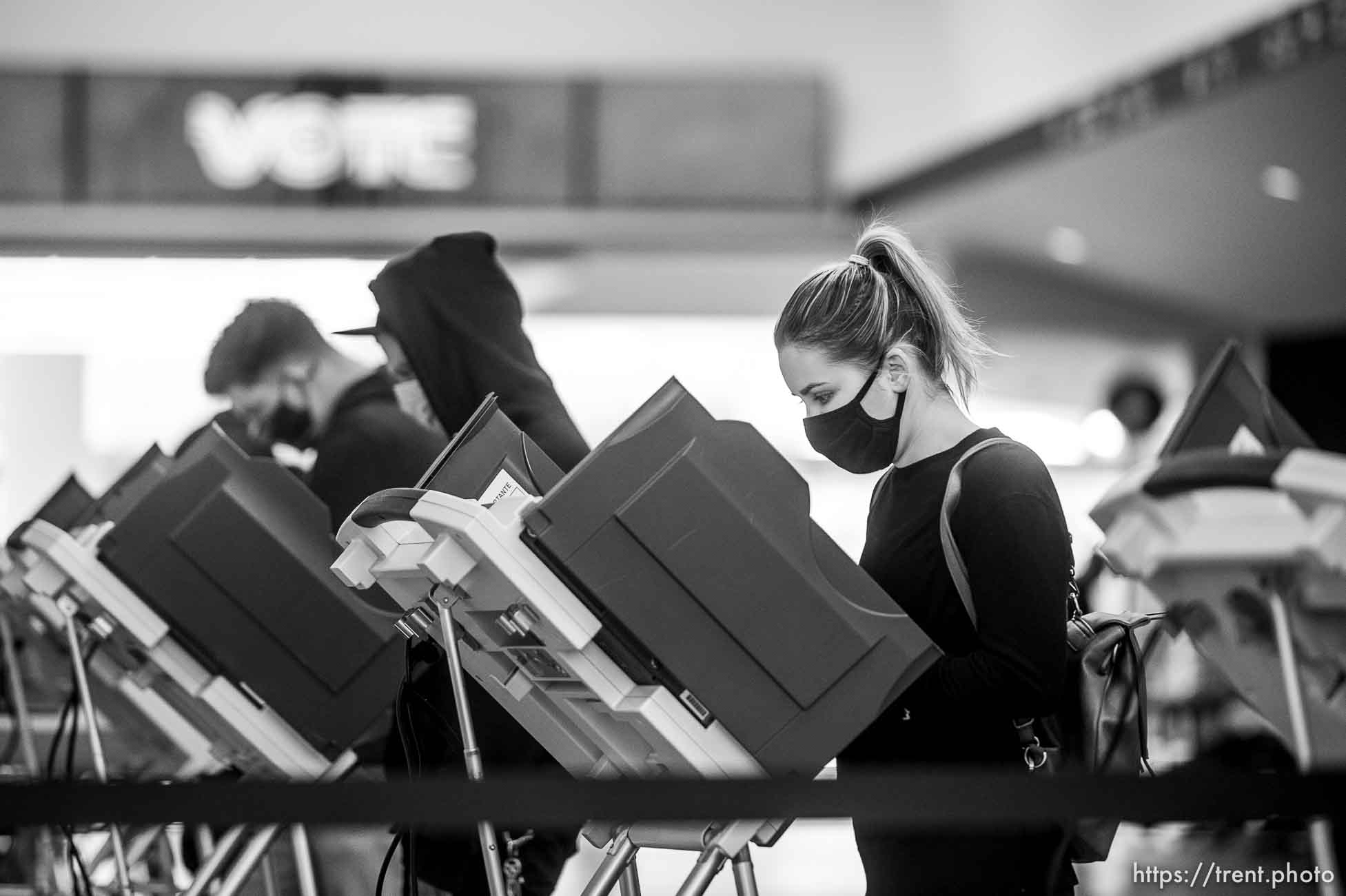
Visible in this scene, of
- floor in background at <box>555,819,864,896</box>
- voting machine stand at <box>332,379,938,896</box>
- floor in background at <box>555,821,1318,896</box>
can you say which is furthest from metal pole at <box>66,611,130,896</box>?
floor in background at <box>555,819,864,896</box>

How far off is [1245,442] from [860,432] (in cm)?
50

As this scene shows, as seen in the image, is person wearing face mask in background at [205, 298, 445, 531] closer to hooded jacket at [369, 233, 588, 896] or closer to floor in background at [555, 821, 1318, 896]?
hooded jacket at [369, 233, 588, 896]

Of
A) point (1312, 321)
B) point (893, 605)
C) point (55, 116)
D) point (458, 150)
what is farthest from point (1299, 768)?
point (1312, 321)

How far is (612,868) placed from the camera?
1.82m

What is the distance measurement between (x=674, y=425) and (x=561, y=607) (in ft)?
0.73

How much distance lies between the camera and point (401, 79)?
6996 mm

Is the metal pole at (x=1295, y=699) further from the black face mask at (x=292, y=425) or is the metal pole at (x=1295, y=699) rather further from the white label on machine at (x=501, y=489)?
the black face mask at (x=292, y=425)

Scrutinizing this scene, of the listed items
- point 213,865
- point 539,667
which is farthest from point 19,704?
point 539,667

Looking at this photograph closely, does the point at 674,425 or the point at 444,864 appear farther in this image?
the point at 444,864

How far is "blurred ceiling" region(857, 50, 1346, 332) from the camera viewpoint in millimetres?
5031

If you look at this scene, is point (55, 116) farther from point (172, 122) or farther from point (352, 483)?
point (352, 483)

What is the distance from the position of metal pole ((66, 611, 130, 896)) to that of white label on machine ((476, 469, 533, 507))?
948 millimetres

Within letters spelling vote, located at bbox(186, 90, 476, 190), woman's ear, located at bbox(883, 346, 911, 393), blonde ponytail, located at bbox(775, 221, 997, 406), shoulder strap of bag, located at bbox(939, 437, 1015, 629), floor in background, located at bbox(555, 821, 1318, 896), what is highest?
letters spelling vote, located at bbox(186, 90, 476, 190)

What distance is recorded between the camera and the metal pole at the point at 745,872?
1709 mm
